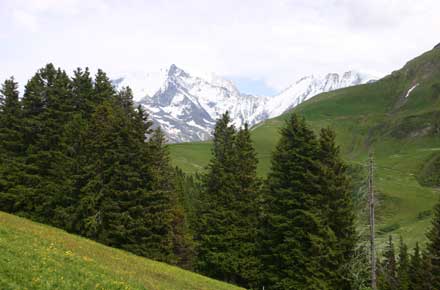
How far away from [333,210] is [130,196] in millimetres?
19495

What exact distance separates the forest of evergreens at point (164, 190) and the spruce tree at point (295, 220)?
0.36ft

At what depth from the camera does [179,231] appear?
4981 centimetres

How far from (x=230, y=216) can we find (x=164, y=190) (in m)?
7.49

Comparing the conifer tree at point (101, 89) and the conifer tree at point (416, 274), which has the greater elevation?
the conifer tree at point (101, 89)

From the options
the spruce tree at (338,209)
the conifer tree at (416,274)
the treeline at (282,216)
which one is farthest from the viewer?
the conifer tree at (416,274)

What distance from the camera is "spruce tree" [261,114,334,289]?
3697 cm

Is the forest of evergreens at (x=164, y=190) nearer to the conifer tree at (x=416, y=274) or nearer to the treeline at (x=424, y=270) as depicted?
the treeline at (x=424, y=270)

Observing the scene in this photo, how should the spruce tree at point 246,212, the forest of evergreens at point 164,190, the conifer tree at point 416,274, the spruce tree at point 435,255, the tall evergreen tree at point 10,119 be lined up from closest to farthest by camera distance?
the forest of evergreens at point 164,190 → the spruce tree at point 246,212 → the tall evergreen tree at point 10,119 → the spruce tree at point 435,255 → the conifer tree at point 416,274

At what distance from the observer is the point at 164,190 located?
4566 cm

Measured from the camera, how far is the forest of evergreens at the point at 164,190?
3853cm

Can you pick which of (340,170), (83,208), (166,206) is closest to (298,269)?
(340,170)

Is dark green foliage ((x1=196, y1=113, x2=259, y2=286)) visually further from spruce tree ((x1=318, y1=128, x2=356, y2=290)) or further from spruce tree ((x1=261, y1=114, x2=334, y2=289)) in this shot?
spruce tree ((x1=318, y1=128, x2=356, y2=290))

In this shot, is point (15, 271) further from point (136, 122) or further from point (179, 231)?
point (179, 231)

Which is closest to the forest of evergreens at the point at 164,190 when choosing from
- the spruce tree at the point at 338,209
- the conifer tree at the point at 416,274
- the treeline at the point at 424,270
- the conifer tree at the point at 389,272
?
the spruce tree at the point at 338,209
